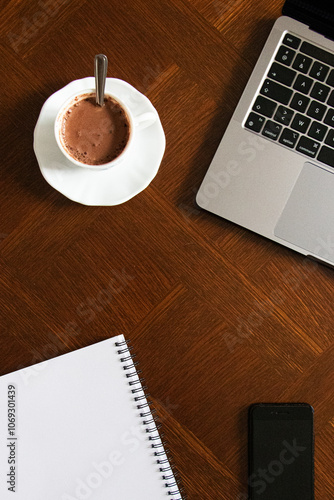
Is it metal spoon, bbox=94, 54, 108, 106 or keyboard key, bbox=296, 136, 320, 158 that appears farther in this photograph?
keyboard key, bbox=296, 136, 320, 158

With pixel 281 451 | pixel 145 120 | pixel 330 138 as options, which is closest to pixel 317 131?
pixel 330 138

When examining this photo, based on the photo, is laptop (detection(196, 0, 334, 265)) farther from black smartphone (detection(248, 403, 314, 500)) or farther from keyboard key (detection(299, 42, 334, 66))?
black smartphone (detection(248, 403, 314, 500))

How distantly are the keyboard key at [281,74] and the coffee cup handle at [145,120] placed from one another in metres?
0.18

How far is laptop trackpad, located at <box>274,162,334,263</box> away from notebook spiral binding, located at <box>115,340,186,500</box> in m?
0.28

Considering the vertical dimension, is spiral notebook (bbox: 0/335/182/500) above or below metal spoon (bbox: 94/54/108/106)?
below

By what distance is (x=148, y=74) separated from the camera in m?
0.77

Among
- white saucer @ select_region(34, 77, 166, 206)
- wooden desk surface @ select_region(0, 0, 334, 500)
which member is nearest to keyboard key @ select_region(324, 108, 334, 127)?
wooden desk surface @ select_region(0, 0, 334, 500)

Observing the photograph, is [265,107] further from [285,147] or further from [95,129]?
[95,129]

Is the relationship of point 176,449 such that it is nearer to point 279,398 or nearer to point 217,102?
point 279,398

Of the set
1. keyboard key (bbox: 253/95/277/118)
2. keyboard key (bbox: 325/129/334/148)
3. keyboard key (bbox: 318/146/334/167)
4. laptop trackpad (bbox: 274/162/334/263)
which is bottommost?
laptop trackpad (bbox: 274/162/334/263)

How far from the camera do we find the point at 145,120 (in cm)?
70

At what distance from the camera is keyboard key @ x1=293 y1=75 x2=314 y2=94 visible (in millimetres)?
736

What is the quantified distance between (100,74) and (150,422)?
486mm

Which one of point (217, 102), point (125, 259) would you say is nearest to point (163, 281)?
point (125, 259)
